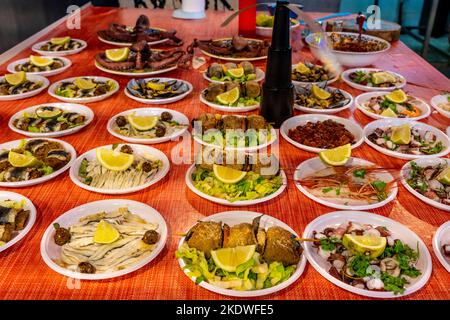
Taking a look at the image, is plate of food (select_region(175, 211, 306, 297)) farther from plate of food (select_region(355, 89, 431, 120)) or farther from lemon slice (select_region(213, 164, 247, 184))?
plate of food (select_region(355, 89, 431, 120))

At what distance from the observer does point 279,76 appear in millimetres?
2402

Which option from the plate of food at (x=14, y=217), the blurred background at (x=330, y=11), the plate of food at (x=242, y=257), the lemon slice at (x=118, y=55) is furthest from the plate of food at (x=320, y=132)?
the blurred background at (x=330, y=11)

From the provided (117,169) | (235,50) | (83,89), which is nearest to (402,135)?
(117,169)

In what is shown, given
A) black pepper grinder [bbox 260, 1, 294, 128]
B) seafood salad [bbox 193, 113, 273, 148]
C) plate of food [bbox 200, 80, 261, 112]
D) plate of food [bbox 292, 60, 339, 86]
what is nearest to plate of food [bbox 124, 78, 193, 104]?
plate of food [bbox 200, 80, 261, 112]

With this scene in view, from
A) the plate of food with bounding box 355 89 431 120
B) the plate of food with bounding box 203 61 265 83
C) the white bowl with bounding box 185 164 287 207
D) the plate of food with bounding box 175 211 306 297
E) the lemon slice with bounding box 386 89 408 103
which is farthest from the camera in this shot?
the plate of food with bounding box 203 61 265 83

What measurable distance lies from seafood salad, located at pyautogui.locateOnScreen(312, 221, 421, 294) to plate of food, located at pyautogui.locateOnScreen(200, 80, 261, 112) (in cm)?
125

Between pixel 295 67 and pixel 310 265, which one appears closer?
pixel 310 265

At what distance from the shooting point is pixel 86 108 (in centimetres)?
266

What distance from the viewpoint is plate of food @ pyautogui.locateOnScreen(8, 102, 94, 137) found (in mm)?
2387

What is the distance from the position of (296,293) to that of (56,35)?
381 cm

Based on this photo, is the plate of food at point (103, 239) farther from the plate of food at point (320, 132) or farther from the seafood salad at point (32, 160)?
the plate of food at point (320, 132)

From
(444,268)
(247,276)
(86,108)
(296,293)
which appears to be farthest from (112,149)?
(444,268)

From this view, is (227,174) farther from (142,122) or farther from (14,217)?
(14,217)

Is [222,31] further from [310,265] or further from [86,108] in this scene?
[310,265]
